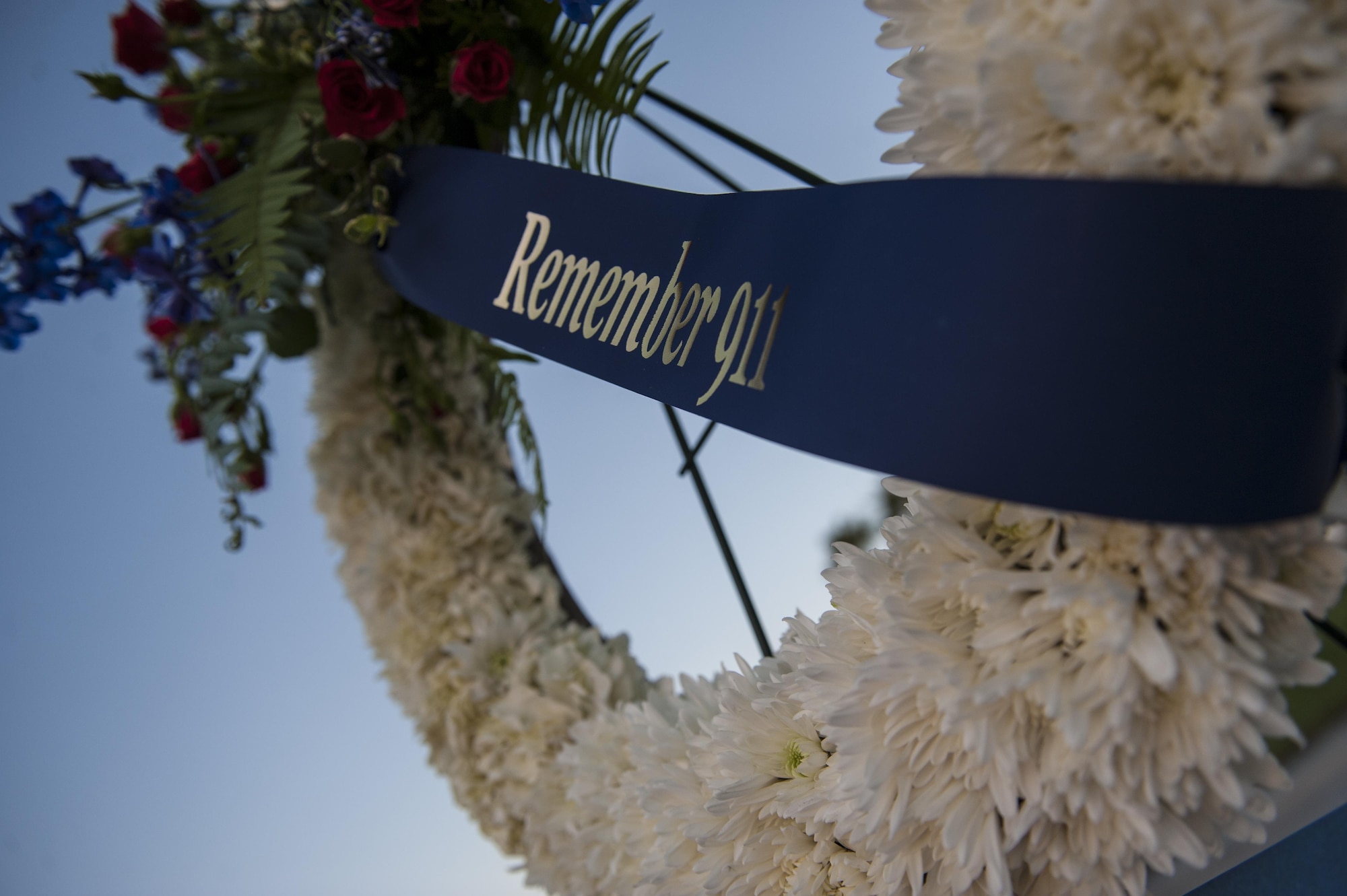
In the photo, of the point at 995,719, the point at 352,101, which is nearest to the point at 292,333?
the point at 352,101

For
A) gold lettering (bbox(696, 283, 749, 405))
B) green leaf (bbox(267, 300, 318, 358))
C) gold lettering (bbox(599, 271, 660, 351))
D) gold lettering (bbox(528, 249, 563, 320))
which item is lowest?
gold lettering (bbox(696, 283, 749, 405))

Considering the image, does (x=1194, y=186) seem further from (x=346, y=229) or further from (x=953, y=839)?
(x=346, y=229)

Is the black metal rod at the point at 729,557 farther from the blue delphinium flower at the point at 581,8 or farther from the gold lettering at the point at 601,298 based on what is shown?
the blue delphinium flower at the point at 581,8

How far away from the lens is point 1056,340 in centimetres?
34

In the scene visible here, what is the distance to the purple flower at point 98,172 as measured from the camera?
3.11 feet

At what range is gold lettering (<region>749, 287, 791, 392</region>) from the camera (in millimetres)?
450

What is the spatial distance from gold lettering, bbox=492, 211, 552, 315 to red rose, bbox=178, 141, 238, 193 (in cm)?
44

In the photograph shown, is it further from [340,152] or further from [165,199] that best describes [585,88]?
[165,199]

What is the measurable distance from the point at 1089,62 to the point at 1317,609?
0.25 metres

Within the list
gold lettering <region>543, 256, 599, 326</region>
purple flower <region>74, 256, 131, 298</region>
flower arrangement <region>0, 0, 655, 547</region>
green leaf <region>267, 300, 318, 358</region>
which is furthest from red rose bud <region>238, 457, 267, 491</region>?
gold lettering <region>543, 256, 599, 326</region>

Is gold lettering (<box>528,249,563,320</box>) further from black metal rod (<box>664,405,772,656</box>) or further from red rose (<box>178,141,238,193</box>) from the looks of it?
red rose (<box>178,141,238,193</box>)

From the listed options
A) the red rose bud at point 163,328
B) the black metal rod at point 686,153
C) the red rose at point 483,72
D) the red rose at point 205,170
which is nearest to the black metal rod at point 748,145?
the black metal rod at point 686,153

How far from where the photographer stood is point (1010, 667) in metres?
0.37

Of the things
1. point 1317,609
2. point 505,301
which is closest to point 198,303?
point 505,301
